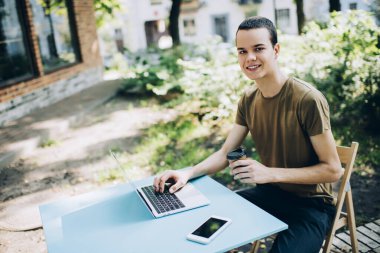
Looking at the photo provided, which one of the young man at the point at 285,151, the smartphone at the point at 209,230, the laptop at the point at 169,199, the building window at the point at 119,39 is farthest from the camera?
the building window at the point at 119,39

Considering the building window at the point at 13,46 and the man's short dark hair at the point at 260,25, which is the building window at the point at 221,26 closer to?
the building window at the point at 13,46

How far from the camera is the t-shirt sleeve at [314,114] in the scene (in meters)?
1.95

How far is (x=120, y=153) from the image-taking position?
214 inches

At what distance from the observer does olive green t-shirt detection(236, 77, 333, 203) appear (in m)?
1.98

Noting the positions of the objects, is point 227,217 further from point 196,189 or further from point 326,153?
point 326,153

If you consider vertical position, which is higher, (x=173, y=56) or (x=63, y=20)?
(x=63, y=20)

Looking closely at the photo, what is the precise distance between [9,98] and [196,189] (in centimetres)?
577

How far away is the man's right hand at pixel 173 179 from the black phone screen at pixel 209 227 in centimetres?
41

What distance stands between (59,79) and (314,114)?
299 inches

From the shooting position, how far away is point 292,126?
81.1 inches

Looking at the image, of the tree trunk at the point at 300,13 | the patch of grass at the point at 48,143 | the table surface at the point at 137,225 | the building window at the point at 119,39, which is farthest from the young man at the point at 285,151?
the building window at the point at 119,39

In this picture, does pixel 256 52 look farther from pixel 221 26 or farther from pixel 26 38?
pixel 221 26

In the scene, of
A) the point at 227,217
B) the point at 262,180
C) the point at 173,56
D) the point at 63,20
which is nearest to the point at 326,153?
the point at 262,180

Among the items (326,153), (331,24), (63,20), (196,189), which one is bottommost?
(196,189)
